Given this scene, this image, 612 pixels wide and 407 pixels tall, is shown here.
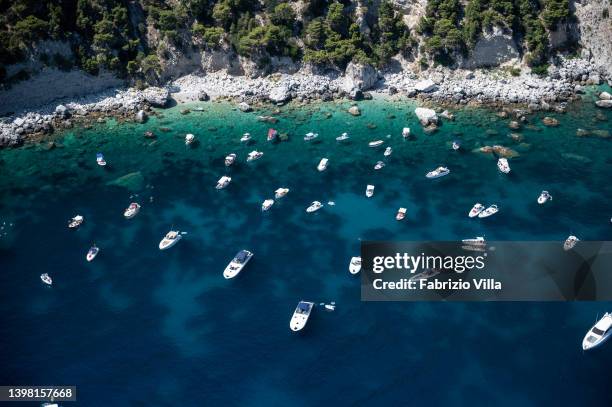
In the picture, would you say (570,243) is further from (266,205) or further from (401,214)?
(266,205)

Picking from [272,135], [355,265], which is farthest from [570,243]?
[272,135]

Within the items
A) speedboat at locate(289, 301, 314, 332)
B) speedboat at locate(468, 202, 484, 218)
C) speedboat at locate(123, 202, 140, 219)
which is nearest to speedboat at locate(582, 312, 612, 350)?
speedboat at locate(468, 202, 484, 218)

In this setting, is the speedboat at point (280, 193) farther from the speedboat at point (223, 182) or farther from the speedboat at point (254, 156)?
the speedboat at point (254, 156)

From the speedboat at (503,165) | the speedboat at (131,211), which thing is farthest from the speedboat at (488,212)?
the speedboat at (131,211)

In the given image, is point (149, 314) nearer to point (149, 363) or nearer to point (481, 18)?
point (149, 363)

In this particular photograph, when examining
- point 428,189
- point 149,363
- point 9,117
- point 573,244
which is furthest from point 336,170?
point 9,117

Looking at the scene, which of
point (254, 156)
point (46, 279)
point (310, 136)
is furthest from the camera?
point (310, 136)
